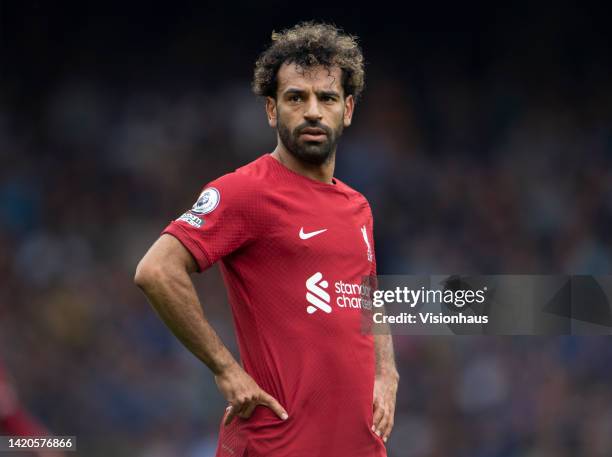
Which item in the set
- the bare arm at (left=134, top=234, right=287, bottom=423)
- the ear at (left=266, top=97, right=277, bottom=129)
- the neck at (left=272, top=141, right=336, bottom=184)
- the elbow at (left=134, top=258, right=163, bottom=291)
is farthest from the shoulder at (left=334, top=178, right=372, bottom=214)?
the elbow at (left=134, top=258, right=163, bottom=291)

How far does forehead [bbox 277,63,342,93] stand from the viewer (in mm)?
3660

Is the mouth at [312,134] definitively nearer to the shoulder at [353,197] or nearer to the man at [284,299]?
the man at [284,299]

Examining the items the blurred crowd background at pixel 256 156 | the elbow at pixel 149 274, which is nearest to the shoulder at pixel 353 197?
the elbow at pixel 149 274

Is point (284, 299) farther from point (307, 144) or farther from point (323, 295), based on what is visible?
point (307, 144)

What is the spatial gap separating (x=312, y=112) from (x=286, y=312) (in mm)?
737

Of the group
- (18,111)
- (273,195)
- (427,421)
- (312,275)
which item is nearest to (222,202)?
(273,195)

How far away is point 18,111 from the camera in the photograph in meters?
9.78

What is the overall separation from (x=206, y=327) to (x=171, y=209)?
Answer: 20.7 ft

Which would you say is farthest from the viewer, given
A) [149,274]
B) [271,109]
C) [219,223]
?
[271,109]

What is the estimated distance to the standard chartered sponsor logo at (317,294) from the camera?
11.2ft

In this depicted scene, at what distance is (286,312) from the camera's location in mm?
3398

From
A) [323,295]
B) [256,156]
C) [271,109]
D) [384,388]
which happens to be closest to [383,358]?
[384,388]

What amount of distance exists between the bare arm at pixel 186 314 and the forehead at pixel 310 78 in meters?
0.78

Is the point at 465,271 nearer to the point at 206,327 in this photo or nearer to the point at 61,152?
the point at 61,152
